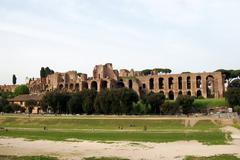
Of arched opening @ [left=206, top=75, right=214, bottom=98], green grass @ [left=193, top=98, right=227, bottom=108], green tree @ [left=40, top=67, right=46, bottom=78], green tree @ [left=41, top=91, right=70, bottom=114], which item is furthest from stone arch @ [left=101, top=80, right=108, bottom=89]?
green tree @ [left=40, top=67, right=46, bottom=78]

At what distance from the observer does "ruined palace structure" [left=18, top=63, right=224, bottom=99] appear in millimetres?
103812

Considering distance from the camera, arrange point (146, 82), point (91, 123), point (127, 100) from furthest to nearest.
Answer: point (146, 82), point (127, 100), point (91, 123)

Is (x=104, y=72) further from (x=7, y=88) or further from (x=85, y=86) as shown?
(x=7, y=88)

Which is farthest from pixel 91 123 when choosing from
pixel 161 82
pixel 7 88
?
pixel 7 88

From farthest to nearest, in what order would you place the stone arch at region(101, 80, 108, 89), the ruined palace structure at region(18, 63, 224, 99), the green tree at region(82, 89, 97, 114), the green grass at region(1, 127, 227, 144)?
A: 1. the stone arch at region(101, 80, 108, 89)
2. the ruined palace structure at region(18, 63, 224, 99)
3. the green tree at region(82, 89, 97, 114)
4. the green grass at region(1, 127, 227, 144)

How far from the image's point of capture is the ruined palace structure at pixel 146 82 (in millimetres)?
103812

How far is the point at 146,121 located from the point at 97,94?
23.6m

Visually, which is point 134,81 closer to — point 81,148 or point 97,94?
point 97,94

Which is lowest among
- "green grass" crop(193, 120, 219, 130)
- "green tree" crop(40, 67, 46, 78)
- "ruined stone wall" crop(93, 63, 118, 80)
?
"green grass" crop(193, 120, 219, 130)

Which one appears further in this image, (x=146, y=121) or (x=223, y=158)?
(x=146, y=121)

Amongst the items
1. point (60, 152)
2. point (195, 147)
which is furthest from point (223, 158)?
point (60, 152)

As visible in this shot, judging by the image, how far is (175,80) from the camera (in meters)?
107

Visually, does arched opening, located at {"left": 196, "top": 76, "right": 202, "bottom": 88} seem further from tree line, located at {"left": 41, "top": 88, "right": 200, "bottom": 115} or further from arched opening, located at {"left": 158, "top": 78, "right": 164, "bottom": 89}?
tree line, located at {"left": 41, "top": 88, "right": 200, "bottom": 115}

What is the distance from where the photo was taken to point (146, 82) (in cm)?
11088
